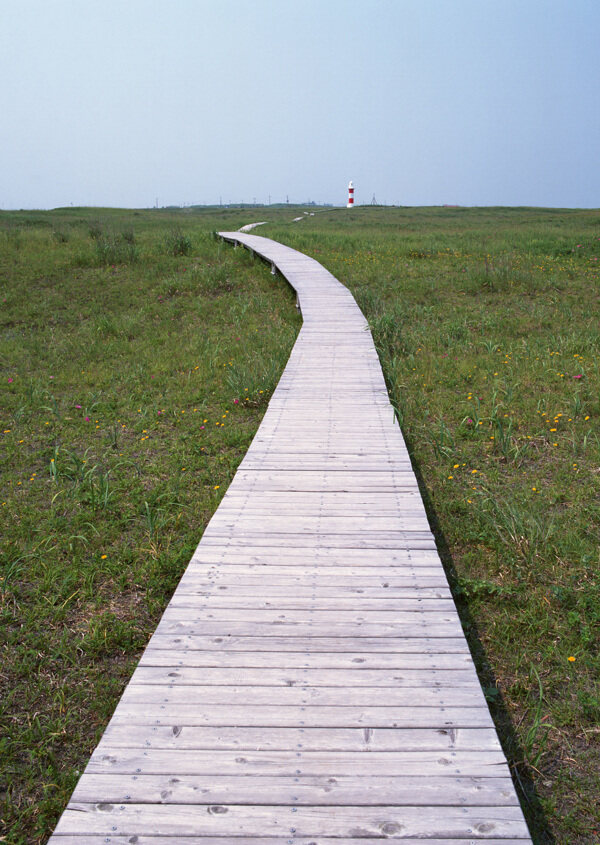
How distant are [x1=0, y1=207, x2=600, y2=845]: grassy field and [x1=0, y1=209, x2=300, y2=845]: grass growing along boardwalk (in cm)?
2

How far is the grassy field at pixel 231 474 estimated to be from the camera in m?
2.71

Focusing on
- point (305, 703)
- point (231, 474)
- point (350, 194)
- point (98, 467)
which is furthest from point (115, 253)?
point (350, 194)

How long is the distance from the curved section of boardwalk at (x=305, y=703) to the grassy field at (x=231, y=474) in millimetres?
577

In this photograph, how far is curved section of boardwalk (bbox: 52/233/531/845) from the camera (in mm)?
1724

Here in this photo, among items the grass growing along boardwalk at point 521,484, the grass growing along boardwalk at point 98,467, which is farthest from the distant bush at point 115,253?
the grass growing along boardwalk at point 521,484

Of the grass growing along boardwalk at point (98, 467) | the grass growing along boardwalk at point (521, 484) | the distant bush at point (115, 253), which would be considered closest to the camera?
the grass growing along boardwalk at point (521, 484)

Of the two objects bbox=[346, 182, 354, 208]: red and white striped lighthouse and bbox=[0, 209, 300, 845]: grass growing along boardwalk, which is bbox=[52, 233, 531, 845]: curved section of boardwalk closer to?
bbox=[0, 209, 300, 845]: grass growing along boardwalk

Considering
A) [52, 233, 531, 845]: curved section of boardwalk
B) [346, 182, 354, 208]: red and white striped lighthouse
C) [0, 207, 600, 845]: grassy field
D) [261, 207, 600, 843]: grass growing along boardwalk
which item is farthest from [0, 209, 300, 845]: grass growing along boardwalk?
[346, 182, 354, 208]: red and white striped lighthouse

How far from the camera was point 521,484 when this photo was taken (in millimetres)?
4668

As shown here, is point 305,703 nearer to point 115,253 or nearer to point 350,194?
point 115,253

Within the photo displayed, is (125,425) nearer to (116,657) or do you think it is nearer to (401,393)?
(401,393)

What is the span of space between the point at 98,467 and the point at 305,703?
360cm

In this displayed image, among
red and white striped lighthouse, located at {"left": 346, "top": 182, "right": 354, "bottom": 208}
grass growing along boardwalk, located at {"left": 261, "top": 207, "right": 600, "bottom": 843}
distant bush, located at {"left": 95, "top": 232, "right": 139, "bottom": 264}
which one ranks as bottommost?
grass growing along boardwalk, located at {"left": 261, "top": 207, "right": 600, "bottom": 843}

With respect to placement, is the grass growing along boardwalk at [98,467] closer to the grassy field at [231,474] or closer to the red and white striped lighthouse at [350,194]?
the grassy field at [231,474]
